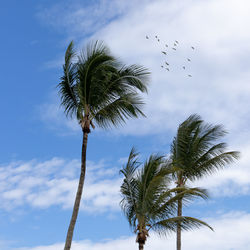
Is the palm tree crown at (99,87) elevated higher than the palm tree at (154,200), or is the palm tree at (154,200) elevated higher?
the palm tree crown at (99,87)

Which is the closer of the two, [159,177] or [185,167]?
[159,177]

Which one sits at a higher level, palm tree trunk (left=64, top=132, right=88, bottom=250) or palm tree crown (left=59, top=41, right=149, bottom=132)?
palm tree crown (left=59, top=41, right=149, bottom=132)

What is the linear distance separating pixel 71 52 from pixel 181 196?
6926 millimetres

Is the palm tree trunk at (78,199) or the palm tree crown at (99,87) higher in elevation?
the palm tree crown at (99,87)

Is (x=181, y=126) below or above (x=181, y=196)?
above

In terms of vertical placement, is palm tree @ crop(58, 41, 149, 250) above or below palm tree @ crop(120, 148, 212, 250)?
above

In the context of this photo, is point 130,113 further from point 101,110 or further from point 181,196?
point 181,196

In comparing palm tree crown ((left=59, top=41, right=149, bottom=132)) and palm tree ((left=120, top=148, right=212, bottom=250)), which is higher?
palm tree crown ((left=59, top=41, right=149, bottom=132))

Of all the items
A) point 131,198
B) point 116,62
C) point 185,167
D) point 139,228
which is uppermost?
point 116,62

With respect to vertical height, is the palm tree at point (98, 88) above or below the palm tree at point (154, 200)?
above

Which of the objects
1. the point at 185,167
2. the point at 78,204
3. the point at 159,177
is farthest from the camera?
the point at 185,167

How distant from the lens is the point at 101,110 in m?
16.2

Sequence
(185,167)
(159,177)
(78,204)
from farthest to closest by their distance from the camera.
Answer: (185,167), (159,177), (78,204)

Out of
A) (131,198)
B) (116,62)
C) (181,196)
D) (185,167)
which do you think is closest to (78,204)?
(131,198)
